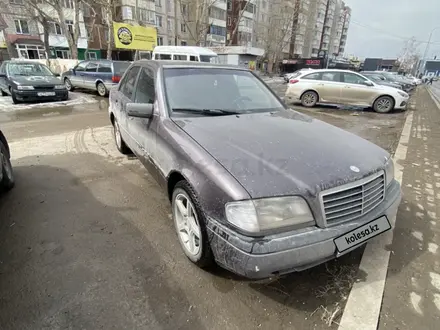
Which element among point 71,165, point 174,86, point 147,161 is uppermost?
point 174,86

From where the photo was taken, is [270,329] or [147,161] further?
[147,161]

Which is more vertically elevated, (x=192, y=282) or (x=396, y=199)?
(x=396, y=199)

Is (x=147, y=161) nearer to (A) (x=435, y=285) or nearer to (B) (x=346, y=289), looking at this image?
(B) (x=346, y=289)

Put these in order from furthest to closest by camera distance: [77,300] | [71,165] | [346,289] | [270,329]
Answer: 1. [71,165]
2. [346,289]
3. [77,300]
4. [270,329]

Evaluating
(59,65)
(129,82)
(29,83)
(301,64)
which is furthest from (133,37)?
(301,64)

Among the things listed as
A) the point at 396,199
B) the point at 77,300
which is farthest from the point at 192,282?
the point at 396,199

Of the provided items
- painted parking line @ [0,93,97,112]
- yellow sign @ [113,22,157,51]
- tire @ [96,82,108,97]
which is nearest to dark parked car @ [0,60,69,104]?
painted parking line @ [0,93,97,112]

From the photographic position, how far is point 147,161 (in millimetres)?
3098

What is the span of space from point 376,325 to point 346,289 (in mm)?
313

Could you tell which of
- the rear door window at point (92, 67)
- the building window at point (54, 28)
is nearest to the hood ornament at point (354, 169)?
the rear door window at point (92, 67)

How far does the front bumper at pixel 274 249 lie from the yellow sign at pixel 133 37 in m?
26.3

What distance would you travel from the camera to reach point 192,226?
2223mm

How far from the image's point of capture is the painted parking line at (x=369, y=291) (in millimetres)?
1831

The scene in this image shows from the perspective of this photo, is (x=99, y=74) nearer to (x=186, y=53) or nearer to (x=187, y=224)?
(x=186, y=53)
